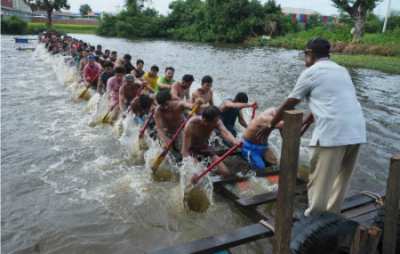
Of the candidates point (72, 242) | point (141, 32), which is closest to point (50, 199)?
point (72, 242)

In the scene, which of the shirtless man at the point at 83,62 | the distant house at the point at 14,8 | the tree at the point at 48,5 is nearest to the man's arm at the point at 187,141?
the shirtless man at the point at 83,62

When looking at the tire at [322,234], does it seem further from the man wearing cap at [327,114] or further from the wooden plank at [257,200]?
the wooden plank at [257,200]

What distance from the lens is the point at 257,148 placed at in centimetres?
645

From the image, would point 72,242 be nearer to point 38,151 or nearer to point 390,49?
point 38,151

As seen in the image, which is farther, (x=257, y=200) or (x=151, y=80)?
(x=151, y=80)

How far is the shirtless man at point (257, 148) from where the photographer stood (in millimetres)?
6215

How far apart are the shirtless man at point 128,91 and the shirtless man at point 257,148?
14.0ft

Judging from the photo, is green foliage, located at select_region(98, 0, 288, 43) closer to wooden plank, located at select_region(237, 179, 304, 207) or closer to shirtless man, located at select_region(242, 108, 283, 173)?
shirtless man, located at select_region(242, 108, 283, 173)

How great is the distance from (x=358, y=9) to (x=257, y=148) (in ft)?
104

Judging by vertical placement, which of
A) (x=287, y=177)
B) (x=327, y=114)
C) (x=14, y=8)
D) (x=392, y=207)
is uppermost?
(x=14, y=8)

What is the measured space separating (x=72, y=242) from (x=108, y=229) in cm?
54

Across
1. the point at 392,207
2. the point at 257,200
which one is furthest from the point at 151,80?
the point at 392,207

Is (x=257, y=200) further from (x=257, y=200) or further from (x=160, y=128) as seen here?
(x=160, y=128)

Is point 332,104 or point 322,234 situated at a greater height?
point 332,104
